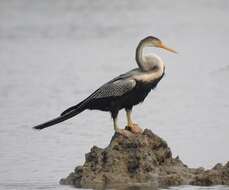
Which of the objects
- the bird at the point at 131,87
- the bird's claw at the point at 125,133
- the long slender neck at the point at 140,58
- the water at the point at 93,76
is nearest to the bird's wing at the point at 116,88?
the bird at the point at 131,87

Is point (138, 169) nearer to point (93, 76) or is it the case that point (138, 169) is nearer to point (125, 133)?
point (125, 133)

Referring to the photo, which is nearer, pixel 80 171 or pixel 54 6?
pixel 80 171

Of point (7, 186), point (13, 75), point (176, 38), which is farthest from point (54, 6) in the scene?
point (7, 186)

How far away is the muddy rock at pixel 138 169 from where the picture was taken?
51.2 ft

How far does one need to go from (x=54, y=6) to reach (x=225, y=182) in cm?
2714

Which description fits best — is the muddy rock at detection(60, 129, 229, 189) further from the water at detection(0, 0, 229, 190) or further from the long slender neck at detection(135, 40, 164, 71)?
the long slender neck at detection(135, 40, 164, 71)

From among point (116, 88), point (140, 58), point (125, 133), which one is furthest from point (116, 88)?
point (125, 133)

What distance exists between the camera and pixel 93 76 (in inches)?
1155

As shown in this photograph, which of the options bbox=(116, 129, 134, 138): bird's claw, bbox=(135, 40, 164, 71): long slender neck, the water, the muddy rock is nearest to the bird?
bbox=(135, 40, 164, 71): long slender neck

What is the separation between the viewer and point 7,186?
16812 mm

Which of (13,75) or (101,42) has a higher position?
(101,42)

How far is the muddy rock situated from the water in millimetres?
308

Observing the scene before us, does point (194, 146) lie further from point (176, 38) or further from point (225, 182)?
point (176, 38)

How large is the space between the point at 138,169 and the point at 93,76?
1377 cm
